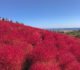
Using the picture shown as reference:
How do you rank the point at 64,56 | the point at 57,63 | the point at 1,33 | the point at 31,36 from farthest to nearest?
1. the point at 31,36
2. the point at 1,33
3. the point at 64,56
4. the point at 57,63

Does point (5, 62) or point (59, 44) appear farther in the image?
point (59, 44)

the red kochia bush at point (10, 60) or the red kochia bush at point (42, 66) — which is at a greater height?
the red kochia bush at point (10, 60)

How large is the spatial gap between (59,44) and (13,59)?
7.24ft

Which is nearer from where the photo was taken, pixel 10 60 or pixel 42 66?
pixel 10 60

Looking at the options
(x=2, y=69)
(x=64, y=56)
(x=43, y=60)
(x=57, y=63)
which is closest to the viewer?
(x=2, y=69)

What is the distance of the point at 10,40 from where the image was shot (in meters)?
3.31

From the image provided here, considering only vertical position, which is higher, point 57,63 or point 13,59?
point 13,59

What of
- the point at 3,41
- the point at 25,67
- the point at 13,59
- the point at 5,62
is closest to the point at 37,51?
the point at 25,67

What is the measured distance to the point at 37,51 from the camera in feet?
9.30

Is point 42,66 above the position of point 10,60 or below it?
below

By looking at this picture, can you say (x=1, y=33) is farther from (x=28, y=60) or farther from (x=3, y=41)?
(x=28, y=60)

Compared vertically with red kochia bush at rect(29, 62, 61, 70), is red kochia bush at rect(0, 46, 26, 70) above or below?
above

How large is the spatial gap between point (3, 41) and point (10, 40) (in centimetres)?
23

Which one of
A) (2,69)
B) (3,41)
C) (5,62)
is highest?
(3,41)
